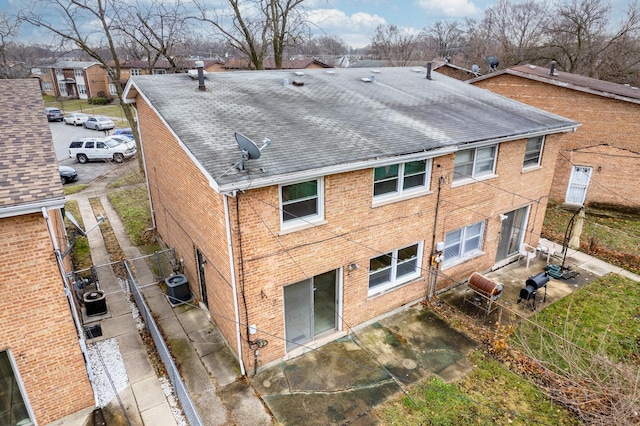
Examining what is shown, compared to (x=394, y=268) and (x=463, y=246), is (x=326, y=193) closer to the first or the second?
(x=394, y=268)

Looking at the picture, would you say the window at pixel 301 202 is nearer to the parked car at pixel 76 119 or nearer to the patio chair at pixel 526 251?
the patio chair at pixel 526 251

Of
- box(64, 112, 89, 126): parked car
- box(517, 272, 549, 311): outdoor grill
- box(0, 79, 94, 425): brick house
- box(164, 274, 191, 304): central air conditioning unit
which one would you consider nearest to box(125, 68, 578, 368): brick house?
box(164, 274, 191, 304): central air conditioning unit

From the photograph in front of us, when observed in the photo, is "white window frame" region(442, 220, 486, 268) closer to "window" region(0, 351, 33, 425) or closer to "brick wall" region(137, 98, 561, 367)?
"brick wall" region(137, 98, 561, 367)

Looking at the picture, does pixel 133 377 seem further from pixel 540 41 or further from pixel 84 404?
pixel 540 41

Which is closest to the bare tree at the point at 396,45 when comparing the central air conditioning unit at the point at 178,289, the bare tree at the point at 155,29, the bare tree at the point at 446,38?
the bare tree at the point at 446,38

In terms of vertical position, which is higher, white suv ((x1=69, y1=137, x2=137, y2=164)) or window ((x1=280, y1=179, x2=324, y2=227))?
window ((x1=280, y1=179, x2=324, y2=227))

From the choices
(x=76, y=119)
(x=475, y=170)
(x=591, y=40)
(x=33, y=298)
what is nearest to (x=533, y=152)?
(x=475, y=170)

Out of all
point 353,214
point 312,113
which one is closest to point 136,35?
point 312,113

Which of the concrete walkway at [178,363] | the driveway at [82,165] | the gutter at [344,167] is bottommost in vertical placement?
the driveway at [82,165]
